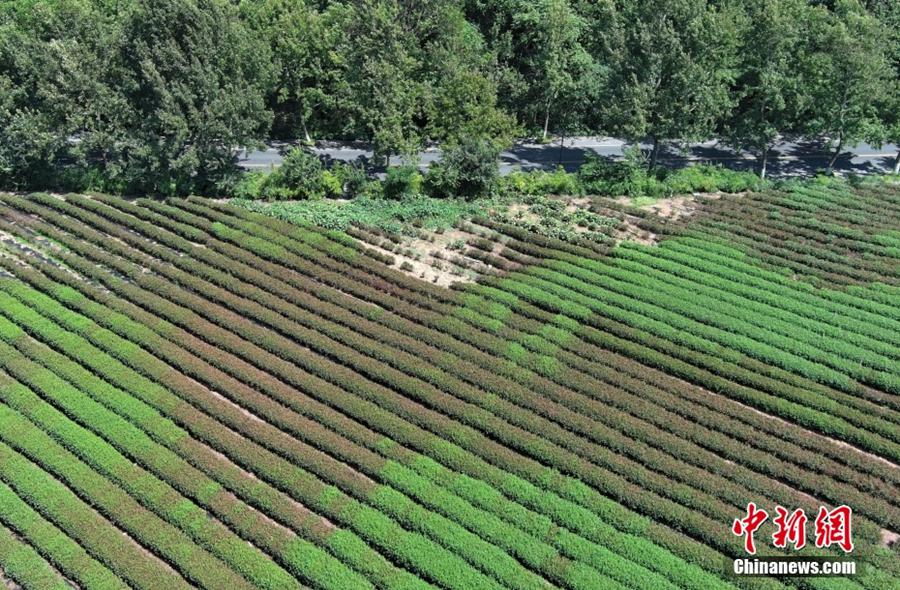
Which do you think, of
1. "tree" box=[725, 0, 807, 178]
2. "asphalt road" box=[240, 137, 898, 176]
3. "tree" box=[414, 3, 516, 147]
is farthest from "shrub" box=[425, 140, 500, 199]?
"tree" box=[725, 0, 807, 178]

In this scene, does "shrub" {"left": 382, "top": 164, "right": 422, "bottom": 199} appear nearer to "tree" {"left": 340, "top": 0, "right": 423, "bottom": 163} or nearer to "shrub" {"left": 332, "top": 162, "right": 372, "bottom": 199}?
"tree" {"left": 340, "top": 0, "right": 423, "bottom": 163}

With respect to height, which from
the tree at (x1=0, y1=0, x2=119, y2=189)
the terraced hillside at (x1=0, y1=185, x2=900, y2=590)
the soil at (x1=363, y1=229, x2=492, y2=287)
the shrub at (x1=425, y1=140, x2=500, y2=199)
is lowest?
the terraced hillside at (x1=0, y1=185, x2=900, y2=590)

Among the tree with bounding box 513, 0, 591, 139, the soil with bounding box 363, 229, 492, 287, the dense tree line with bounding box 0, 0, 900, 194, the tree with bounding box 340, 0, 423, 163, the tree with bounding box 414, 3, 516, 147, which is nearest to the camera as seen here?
the soil with bounding box 363, 229, 492, 287

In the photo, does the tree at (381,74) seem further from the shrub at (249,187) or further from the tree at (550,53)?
the tree at (550,53)

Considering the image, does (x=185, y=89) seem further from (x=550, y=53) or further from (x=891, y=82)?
(x=891, y=82)

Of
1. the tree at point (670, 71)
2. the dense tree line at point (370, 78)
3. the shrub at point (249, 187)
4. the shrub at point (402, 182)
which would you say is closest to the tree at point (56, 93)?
the dense tree line at point (370, 78)
